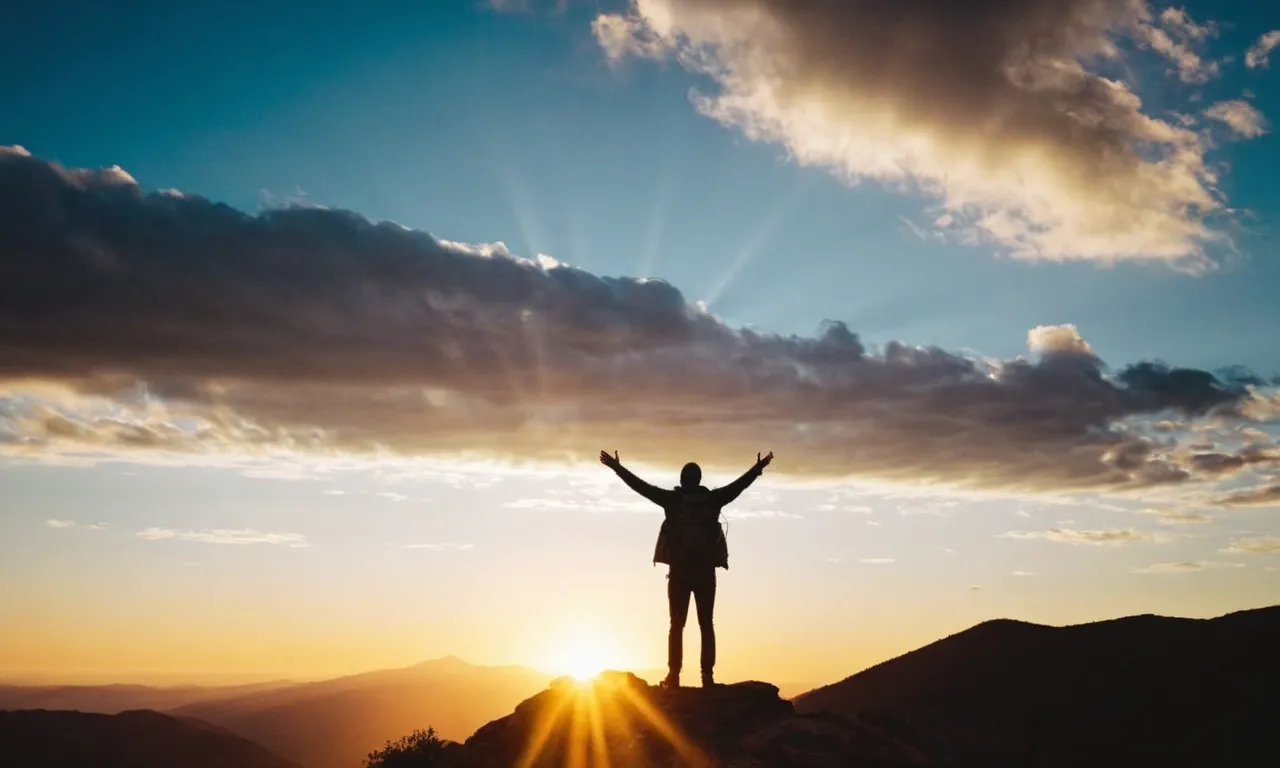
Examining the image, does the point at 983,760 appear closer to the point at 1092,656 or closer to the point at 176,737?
the point at 1092,656

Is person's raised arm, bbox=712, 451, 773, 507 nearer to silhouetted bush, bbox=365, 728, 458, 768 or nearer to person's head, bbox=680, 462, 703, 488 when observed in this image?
person's head, bbox=680, 462, 703, 488

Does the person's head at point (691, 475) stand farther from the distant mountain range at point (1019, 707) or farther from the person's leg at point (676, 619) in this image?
the distant mountain range at point (1019, 707)

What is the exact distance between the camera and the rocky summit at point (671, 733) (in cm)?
1248

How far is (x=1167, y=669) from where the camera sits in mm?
19422

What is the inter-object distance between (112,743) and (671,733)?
10383 centimetres

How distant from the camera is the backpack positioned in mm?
14570

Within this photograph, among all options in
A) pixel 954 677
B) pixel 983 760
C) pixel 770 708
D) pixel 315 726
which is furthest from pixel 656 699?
pixel 315 726

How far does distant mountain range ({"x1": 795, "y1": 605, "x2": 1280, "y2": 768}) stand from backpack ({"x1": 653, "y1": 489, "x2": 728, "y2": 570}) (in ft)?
12.5

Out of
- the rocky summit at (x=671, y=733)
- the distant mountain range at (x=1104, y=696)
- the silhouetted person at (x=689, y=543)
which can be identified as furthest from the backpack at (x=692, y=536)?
the distant mountain range at (x=1104, y=696)

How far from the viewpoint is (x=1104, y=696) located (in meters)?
19.2

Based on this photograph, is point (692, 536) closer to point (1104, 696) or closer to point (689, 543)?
point (689, 543)

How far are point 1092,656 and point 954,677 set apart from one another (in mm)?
3323

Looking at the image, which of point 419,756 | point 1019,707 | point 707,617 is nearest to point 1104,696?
point 1019,707

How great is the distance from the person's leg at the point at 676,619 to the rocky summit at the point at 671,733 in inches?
16.7
